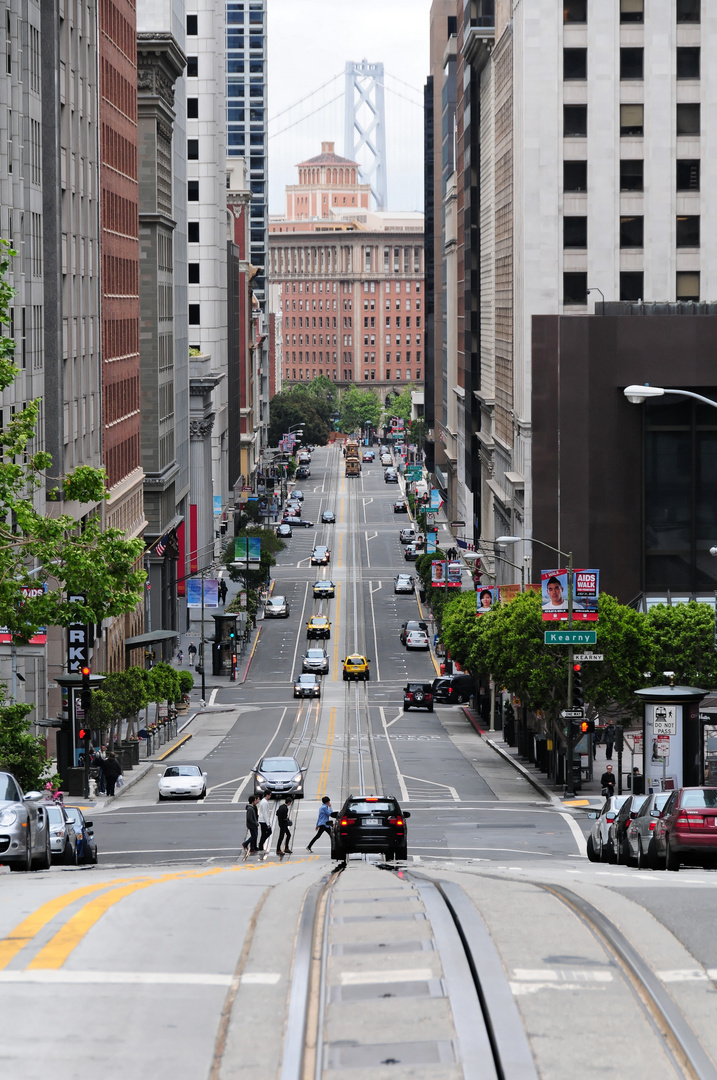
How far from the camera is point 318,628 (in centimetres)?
12150

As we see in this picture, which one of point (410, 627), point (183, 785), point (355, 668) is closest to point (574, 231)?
point (355, 668)

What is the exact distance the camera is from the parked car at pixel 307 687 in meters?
95.4

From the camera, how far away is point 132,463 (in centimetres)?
9569

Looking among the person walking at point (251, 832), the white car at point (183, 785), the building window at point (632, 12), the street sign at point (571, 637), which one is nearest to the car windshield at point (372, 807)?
the person walking at point (251, 832)

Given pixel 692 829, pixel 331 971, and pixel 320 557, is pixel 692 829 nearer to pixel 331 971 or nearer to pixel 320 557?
pixel 331 971

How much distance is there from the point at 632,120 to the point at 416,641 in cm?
4508

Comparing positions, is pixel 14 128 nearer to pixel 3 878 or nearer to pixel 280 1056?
pixel 3 878

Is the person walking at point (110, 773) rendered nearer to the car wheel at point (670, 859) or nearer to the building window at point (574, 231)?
the car wheel at point (670, 859)

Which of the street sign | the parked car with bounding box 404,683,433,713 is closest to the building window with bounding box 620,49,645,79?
the parked car with bounding box 404,683,433,713

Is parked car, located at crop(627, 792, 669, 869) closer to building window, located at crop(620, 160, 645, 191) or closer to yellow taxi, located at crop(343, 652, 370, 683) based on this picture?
building window, located at crop(620, 160, 645, 191)

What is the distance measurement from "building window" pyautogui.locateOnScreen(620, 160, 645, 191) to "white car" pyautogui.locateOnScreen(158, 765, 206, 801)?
48.0m

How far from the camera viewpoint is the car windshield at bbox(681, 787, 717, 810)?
76.9ft

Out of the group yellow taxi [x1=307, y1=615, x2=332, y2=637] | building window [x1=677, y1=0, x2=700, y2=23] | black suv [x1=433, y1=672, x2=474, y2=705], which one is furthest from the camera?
yellow taxi [x1=307, y1=615, x2=332, y2=637]

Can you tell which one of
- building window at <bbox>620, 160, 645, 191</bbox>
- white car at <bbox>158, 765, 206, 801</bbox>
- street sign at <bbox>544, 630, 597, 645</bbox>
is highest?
building window at <bbox>620, 160, 645, 191</bbox>
